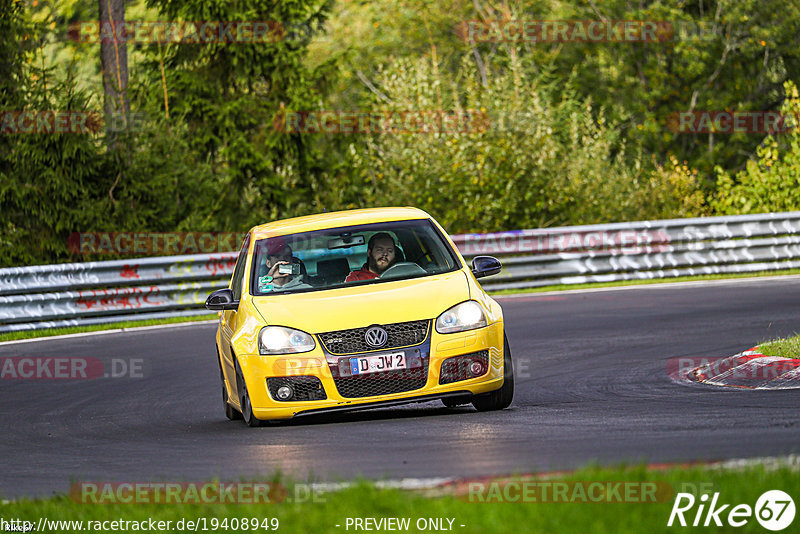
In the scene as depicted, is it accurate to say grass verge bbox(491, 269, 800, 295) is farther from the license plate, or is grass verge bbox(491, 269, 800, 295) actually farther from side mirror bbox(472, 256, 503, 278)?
the license plate

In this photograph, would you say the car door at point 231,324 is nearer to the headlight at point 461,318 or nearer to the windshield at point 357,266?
the windshield at point 357,266

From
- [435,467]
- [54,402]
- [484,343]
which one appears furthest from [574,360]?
[435,467]

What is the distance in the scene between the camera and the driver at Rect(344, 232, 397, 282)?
10.5 metres

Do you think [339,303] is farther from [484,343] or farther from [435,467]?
[435,467]

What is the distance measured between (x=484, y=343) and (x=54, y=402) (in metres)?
5.06

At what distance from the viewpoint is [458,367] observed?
9.40m

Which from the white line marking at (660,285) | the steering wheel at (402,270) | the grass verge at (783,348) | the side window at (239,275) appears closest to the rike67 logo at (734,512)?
the steering wheel at (402,270)

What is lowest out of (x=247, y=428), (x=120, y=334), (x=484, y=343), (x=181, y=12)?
(x=120, y=334)

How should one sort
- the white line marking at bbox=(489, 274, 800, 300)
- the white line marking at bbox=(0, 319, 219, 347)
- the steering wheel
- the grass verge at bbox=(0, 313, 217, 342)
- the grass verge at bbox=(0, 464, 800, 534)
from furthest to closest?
the white line marking at bbox=(489, 274, 800, 300), the grass verge at bbox=(0, 313, 217, 342), the white line marking at bbox=(0, 319, 219, 347), the steering wheel, the grass verge at bbox=(0, 464, 800, 534)

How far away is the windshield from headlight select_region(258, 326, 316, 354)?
718mm

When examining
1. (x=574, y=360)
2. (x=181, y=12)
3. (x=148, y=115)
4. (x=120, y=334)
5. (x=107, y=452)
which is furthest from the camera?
(x=181, y=12)

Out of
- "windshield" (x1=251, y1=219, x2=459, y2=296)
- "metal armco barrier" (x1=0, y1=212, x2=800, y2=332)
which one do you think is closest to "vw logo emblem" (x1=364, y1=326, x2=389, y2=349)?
"windshield" (x1=251, y1=219, x2=459, y2=296)

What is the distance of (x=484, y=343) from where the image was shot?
9.51 meters

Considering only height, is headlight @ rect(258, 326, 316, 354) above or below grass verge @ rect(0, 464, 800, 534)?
below
